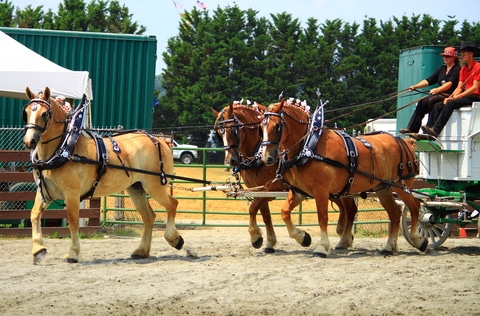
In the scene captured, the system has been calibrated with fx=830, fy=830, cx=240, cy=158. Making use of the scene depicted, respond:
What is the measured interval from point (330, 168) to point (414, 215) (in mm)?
1681

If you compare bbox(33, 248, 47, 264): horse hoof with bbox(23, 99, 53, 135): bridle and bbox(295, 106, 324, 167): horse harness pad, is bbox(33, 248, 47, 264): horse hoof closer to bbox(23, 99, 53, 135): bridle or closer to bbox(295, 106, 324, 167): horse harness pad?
bbox(23, 99, 53, 135): bridle

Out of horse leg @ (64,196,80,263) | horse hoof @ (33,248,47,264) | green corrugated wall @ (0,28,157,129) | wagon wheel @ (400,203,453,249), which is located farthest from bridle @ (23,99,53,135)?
green corrugated wall @ (0,28,157,129)

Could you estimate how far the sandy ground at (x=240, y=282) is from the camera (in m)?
7.91

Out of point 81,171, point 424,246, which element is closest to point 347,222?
point 424,246

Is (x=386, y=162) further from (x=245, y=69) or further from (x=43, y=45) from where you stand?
(x=245, y=69)

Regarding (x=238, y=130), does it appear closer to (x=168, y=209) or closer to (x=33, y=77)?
(x=168, y=209)

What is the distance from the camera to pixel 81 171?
10680 mm

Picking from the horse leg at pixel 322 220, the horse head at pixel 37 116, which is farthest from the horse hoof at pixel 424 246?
the horse head at pixel 37 116

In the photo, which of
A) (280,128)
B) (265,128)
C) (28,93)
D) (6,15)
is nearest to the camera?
(28,93)

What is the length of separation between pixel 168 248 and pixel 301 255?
225 cm

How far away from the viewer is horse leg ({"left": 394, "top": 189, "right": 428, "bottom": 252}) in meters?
11.9

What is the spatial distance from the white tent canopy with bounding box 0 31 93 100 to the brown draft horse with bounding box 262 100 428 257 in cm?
464

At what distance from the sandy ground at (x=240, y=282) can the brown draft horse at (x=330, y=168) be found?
0.59 meters

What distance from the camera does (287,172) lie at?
36.9ft
